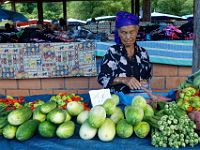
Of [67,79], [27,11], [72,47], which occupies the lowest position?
[67,79]

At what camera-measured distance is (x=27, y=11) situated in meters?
37.3

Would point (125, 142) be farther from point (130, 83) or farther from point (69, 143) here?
point (130, 83)

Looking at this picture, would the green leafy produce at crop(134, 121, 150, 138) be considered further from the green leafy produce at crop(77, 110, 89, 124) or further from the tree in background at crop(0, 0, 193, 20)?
the tree in background at crop(0, 0, 193, 20)

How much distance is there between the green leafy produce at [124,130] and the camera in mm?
1693

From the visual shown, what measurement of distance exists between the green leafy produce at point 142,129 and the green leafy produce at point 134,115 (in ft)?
0.08

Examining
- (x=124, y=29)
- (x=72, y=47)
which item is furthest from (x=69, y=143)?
(x=72, y=47)

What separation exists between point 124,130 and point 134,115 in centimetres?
10

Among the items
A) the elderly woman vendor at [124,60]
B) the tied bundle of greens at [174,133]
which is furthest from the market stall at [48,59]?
the tied bundle of greens at [174,133]

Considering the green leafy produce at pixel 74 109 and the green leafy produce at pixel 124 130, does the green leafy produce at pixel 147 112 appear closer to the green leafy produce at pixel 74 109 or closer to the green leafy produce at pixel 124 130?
the green leafy produce at pixel 124 130

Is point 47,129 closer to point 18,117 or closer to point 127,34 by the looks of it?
point 18,117

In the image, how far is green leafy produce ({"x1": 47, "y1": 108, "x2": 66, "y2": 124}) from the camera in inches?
67.7

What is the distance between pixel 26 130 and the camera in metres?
1.71

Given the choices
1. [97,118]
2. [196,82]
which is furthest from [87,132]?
[196,82]

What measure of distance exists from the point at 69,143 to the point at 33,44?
2732 mm
